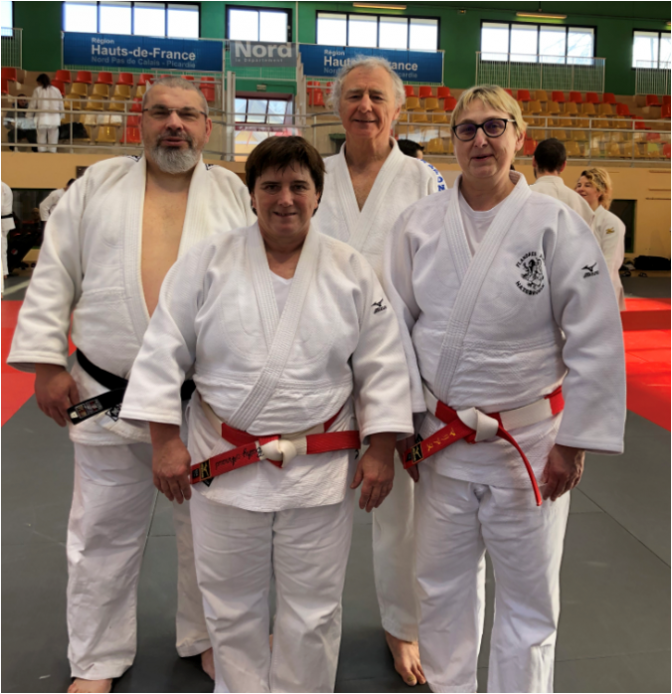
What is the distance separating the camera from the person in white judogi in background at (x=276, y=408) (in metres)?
1.65

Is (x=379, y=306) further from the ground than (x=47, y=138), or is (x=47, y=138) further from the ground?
(x=47, y=138)

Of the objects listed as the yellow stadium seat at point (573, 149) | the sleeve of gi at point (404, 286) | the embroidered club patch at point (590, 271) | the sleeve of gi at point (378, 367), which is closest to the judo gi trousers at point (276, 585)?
the sleeve of gi at point (378, 367)

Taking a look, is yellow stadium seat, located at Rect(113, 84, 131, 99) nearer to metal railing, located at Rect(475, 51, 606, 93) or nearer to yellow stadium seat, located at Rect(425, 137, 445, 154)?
yellow stadium seat, located at Rect(425, 137, 445, 154)

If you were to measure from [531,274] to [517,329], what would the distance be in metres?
0.14

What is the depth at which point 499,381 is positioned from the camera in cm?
170

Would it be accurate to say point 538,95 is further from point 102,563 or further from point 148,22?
point 102,563

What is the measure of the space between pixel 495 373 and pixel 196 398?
31.3 inches

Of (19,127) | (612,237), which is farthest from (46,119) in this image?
(612,237)

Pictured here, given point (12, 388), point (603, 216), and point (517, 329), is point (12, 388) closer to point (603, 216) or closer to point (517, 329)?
point (517, 329)

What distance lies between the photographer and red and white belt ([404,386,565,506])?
1.69m

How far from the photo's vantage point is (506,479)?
1.72m

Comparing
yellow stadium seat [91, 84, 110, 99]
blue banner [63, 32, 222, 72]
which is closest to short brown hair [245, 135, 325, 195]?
blue banner [63, 32, 222, 72]

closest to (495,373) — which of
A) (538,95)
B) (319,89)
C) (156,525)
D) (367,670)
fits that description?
(367,670)

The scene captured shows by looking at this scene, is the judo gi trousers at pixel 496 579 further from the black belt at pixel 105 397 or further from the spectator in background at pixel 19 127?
the spectator in background at pixel 19 127
